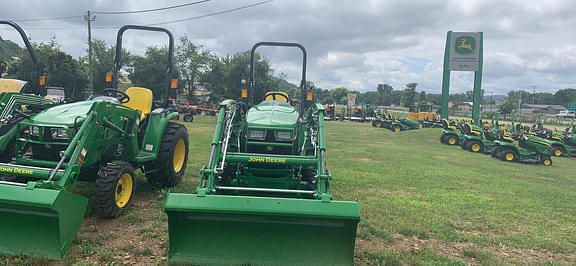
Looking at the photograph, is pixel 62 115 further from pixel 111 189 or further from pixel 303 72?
pixel 303 72

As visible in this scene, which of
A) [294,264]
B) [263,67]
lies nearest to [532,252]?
[294,264]

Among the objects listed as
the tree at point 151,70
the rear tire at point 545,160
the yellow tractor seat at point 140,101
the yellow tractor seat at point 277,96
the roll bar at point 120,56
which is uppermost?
the tree at point 151,70

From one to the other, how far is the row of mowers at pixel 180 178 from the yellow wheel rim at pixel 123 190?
0.6 inches

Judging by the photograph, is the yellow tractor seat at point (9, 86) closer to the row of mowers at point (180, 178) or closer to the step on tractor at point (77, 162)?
the row of mowers at point (180, 178)

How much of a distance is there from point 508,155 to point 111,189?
50.2 feet

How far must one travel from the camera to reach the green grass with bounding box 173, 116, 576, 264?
513 centimetres

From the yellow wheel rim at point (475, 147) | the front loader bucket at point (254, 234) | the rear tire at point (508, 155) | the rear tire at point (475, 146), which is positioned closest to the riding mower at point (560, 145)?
the rear tire at point (475, 146)

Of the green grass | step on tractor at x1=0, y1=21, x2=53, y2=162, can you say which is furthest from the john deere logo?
step on tractor at x1=0, y1=21, x2=53, y2=162

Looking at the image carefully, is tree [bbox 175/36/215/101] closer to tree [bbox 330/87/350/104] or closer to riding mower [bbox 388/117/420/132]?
riding mower [bbox 388/117/420/132]

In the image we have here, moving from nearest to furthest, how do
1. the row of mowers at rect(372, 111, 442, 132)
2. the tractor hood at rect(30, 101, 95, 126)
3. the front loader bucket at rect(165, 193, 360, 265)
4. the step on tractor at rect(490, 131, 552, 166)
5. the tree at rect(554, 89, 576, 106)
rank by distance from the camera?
the front loader bucket at rect(165, 193, 360, 265) < the tractor hood at rect(30, 101, 95, 126) < the step on tractor at rect(490, 131, 552, 166) < the row of mowers at rect(372, 111, 442, 132) < the tree at rect(554, 89, 576, 106)

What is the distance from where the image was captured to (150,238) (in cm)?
445

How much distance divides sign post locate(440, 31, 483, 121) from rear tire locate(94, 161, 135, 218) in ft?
92.2

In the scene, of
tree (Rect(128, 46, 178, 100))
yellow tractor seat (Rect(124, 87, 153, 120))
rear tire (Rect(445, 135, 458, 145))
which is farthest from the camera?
tree (Rect(128, 46, 178, 100))

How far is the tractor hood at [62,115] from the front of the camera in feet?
15.6
